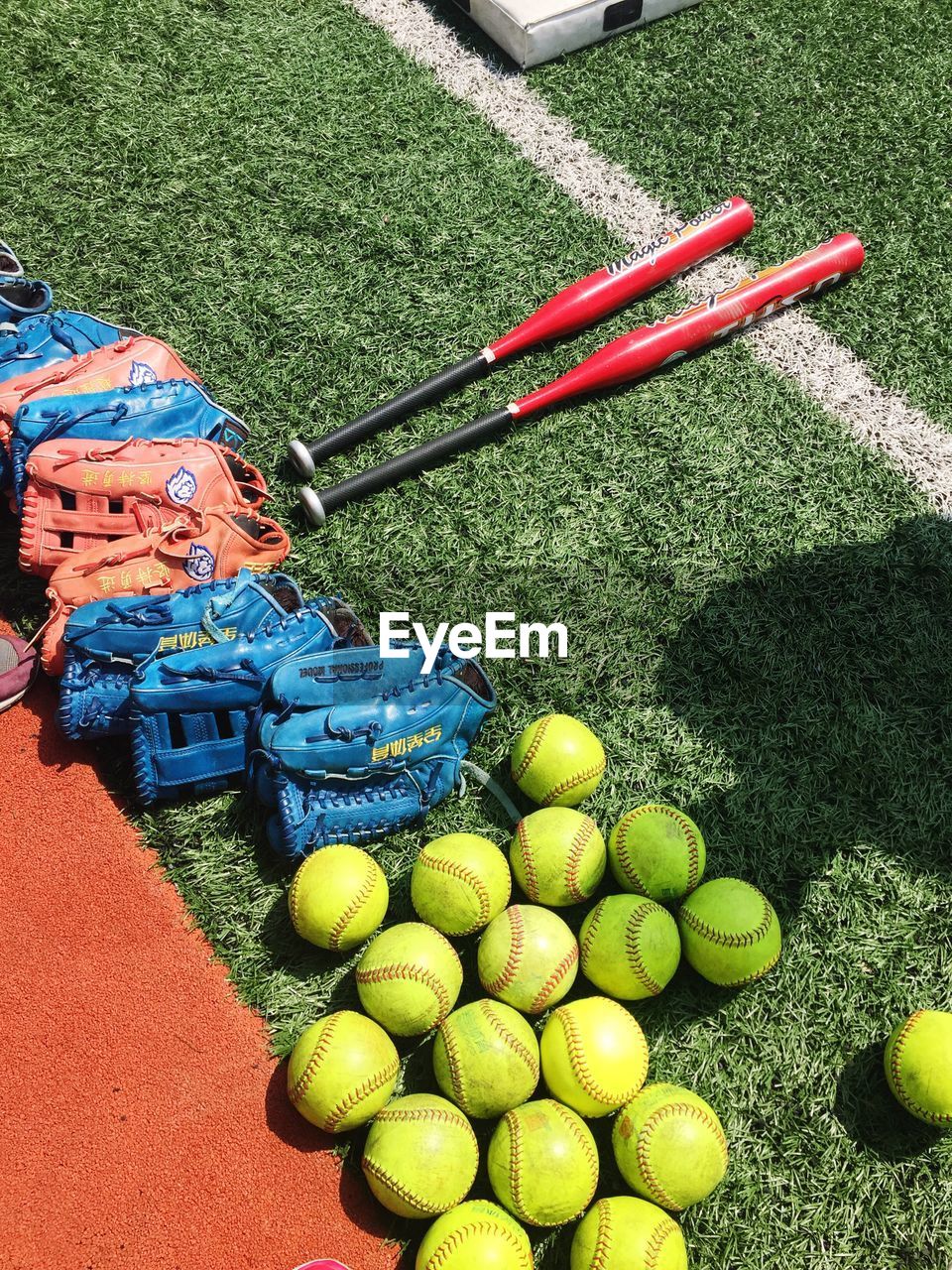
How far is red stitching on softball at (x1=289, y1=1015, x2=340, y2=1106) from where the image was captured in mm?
2719

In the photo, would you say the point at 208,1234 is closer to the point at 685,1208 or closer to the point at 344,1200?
the point at 344,1200

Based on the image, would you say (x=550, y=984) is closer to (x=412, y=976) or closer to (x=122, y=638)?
(x=412, y=976)

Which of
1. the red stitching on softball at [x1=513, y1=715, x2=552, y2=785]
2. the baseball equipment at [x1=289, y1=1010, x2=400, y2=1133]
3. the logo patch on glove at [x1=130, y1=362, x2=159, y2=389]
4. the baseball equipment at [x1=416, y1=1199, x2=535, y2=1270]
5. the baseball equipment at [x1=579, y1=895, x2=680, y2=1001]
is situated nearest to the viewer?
the baseball equipment at [x1=416, y1=1199, x2=535, y2=1270]

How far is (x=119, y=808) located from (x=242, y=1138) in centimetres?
119

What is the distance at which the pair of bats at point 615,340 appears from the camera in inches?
159

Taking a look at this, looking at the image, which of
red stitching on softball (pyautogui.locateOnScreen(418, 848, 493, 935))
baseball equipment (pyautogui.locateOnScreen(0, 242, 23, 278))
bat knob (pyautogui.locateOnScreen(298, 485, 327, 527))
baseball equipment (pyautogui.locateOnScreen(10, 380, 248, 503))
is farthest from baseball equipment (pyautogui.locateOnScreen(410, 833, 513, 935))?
baseball equipment (pyautogui.locateOnScreen(0, 242, 23, 278))

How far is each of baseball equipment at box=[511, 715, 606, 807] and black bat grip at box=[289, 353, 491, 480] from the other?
5.03 feet

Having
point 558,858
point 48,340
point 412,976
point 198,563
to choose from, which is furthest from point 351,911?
point 48,340

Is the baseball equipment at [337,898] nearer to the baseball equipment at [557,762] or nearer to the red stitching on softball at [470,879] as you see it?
the red stitching on softball at [470,879]

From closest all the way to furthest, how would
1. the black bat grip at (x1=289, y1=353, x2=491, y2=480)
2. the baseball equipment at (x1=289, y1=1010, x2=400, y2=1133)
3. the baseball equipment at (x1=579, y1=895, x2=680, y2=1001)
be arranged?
the baseball equipment at (x1=289, y1=1010, x2=400, y2=1133) → the baseball equipment at (x1=579, y1=895, x2=680, y2=1001) → the black bat grip at (x1=289, y1=353, x2=491, y2=480)

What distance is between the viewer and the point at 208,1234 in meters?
2.77

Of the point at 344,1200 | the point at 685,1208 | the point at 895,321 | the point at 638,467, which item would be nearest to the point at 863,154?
the point at 895,321

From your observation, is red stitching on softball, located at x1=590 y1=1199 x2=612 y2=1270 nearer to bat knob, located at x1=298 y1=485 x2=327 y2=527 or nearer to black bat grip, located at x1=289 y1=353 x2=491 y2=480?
bat knob, located at x1=298 y1=485 x2=327 y2=527

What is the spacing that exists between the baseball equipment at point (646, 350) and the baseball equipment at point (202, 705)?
0.77 metres
